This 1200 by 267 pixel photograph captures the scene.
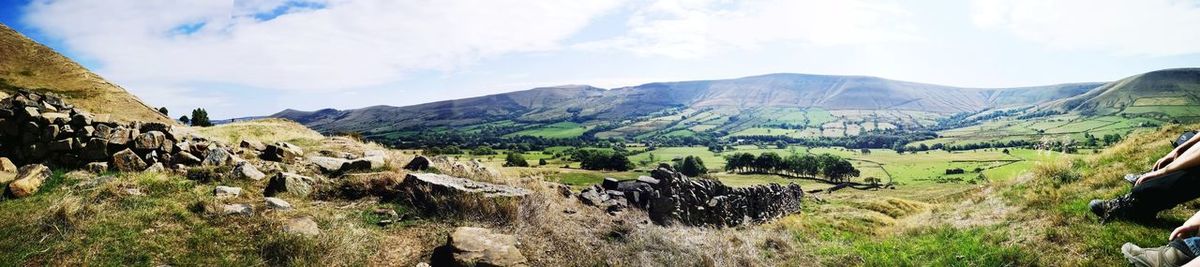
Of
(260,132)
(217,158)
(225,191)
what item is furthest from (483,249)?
(260,132)

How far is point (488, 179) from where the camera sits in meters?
13.8

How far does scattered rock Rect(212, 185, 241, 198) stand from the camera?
1004cm

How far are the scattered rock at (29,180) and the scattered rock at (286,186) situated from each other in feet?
12.5

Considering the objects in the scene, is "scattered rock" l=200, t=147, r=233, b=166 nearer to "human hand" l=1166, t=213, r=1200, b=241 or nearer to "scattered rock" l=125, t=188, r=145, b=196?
"scattered rock" l=125, t=188, r=145, b=196

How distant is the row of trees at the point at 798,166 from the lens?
96.4 metres

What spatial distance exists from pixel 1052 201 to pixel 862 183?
87.0m

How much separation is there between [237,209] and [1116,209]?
14.0 m

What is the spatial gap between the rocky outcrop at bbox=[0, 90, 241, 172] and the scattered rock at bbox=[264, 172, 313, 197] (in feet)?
10.1

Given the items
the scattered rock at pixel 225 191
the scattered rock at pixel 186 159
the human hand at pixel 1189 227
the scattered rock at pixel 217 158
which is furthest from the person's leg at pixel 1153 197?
the scattered rock at pixel 186 159

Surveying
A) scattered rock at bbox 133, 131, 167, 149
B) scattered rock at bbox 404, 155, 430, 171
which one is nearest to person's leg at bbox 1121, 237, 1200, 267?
scattered rock at bbox 404, 155, 430, 171

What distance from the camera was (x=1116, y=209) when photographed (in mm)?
7555

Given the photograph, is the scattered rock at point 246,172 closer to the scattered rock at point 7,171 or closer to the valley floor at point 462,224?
the valley floor at point 462,224

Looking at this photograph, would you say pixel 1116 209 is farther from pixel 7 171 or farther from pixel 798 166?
pixel 798 166

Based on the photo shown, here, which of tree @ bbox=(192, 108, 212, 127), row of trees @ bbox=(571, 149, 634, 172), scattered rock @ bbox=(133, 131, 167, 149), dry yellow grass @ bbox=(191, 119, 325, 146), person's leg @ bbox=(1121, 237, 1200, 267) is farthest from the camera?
row of trees @ bbox=(571, 149, 634, 172)
